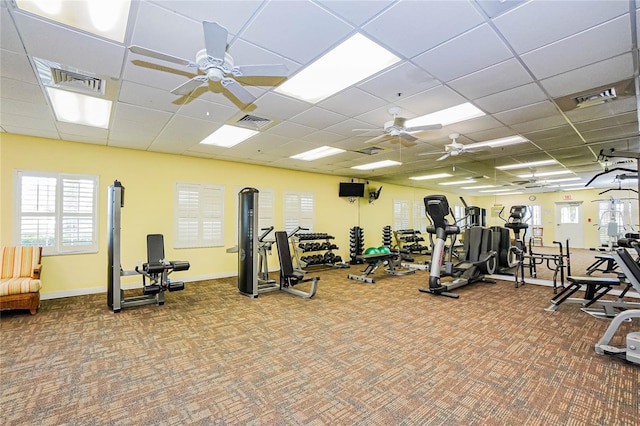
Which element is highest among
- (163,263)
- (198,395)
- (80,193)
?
(80,193)

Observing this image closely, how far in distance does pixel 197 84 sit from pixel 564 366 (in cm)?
415

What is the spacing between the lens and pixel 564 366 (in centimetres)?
265

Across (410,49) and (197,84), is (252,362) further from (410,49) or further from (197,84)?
(410,49)

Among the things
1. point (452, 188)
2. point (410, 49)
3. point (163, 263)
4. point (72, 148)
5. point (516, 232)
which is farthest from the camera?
point (452, 188)

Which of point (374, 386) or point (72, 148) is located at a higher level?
point (72, 148)

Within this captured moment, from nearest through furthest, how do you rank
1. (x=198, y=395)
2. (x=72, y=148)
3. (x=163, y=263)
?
(x=198, y=395) → (x=163, y=263) → (x=72, y=148)

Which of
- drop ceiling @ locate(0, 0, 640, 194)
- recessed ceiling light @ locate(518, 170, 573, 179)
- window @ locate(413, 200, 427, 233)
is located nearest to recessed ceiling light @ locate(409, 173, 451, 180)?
window @ locate(413, 200, 427, 233)

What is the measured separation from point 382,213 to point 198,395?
25.9 ft

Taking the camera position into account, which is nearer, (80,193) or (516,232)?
(80,193)

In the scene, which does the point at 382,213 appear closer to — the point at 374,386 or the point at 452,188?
the point at 452,188

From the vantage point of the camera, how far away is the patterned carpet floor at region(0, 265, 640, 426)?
203 cm

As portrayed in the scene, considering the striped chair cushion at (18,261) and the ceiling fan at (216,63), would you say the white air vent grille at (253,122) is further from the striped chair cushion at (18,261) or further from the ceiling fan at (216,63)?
the striped chair cushion at (18,261)

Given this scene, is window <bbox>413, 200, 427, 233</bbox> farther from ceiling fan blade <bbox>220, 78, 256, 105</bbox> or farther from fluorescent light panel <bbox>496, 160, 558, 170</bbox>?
ceiling fan blade <bbox>220, 78, 256, 105</bbox>

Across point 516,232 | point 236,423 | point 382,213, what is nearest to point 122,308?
point 236,423
